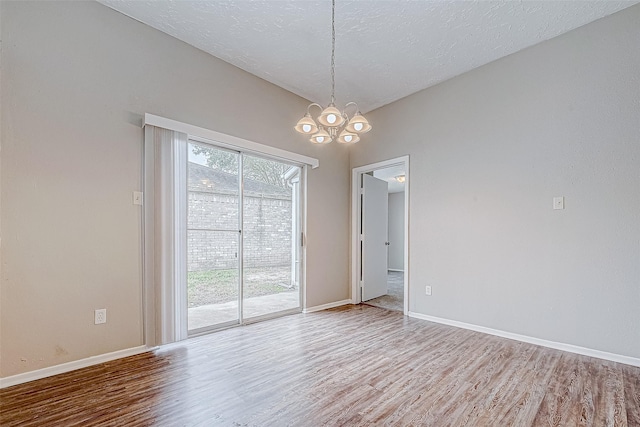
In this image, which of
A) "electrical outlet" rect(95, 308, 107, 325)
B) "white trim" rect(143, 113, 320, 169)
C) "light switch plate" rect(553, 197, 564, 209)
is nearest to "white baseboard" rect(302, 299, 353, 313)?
"white trim" rect(143, 113, 320, 169)

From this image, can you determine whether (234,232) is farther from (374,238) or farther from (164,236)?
(374,238)

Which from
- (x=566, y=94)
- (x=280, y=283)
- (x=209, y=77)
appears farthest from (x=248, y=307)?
(x=566, y=94)

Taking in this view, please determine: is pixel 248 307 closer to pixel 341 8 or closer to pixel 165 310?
pixel 165 310

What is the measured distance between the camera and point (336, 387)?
2223 millimetres

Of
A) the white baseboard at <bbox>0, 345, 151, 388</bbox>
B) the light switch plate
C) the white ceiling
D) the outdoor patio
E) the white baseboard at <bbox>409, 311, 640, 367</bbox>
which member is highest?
the white ceiling

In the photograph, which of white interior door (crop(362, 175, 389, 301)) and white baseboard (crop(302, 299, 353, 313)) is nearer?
white baseboard (crop(302, 299, 353, 313))

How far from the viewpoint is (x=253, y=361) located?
2650 millimetres

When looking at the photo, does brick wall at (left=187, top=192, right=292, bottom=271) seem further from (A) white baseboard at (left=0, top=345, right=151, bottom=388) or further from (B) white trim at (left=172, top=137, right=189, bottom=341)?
(A) white baseboard at (left=0, top=345, right=151, bottom=388)

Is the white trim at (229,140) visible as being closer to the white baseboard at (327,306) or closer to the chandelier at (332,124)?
the chandelier at (332,124)

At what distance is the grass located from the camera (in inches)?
130

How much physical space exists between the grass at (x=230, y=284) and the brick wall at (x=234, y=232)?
0.08 meters

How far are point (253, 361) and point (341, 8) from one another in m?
3.28

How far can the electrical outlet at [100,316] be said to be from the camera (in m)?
2.60

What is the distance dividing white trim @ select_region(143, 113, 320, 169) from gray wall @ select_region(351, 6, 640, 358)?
165 cm
